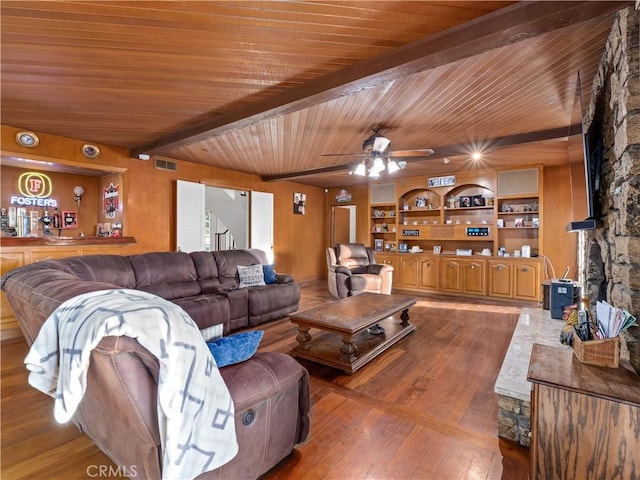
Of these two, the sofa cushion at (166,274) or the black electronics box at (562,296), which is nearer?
the black electronics box at (562,296)

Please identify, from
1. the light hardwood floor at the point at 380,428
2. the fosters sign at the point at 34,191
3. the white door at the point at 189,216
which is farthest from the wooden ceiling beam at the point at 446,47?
the fosters sign at the point at 34,191

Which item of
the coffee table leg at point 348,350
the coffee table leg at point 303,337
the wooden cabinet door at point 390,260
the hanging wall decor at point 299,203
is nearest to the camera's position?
the coffee table leg at point 348,350

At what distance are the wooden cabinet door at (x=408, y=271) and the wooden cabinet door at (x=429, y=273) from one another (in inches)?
4.9

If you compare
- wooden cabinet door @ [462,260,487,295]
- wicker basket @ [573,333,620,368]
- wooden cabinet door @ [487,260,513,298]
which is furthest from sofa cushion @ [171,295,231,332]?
wooden cabinet door @ [487,260,513,298]

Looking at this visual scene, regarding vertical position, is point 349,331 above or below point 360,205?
below

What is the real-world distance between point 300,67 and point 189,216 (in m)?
3.69

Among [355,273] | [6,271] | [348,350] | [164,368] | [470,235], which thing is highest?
[470,235]

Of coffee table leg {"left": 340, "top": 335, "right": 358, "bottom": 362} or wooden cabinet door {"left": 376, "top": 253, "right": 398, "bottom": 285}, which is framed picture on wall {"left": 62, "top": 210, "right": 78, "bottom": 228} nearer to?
coffee table leg {"left": 340, "top": 335, "right": 358, "bottom": 362}

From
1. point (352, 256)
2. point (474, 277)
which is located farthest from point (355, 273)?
point (474, 277)

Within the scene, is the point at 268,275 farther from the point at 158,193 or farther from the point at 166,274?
the point at 158,193

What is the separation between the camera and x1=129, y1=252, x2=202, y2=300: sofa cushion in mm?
3588

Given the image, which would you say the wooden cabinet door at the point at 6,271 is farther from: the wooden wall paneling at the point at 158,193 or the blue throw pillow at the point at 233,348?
the blue throw pillow at the point at 233,348

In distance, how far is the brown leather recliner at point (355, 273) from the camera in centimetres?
516

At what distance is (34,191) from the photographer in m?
4.52
